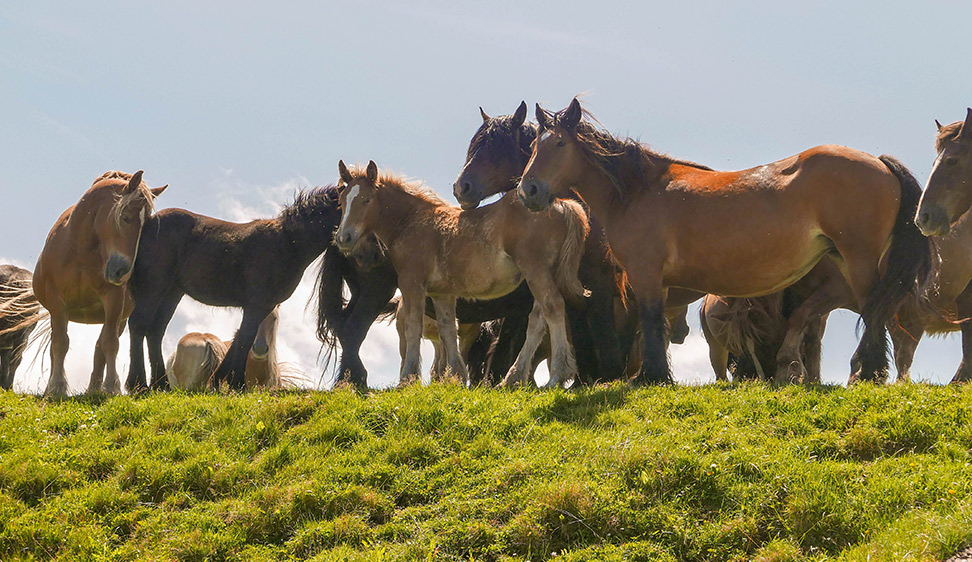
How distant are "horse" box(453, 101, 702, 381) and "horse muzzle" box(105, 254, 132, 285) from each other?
4.80 metres

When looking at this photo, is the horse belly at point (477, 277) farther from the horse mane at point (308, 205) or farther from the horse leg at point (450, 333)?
the horse mane at point (308, 205)

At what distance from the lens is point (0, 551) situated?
325 inches

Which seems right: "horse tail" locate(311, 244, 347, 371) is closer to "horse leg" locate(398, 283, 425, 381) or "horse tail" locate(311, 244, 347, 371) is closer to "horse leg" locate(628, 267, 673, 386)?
"horse leg" locate(398, 283, 425, 381)

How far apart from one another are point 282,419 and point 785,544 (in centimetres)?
559

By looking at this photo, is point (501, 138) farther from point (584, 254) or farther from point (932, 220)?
point (932, 220)

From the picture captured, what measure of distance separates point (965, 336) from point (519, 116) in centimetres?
699

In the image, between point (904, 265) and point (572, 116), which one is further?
point (572, 116)

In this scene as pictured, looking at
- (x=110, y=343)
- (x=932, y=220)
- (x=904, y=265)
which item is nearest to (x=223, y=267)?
(x=110, y=343)

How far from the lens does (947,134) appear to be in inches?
411

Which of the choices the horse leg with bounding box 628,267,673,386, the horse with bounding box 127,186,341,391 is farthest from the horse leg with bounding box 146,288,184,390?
the horse leg with bounding box 628,267,673,386

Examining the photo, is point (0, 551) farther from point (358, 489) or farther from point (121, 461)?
point (358, 489)

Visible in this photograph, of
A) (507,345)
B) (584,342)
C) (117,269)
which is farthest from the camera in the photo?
(507,345)

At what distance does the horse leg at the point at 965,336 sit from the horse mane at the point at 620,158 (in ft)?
13.1

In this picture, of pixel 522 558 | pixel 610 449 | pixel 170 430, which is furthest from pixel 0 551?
pixel 610 449
